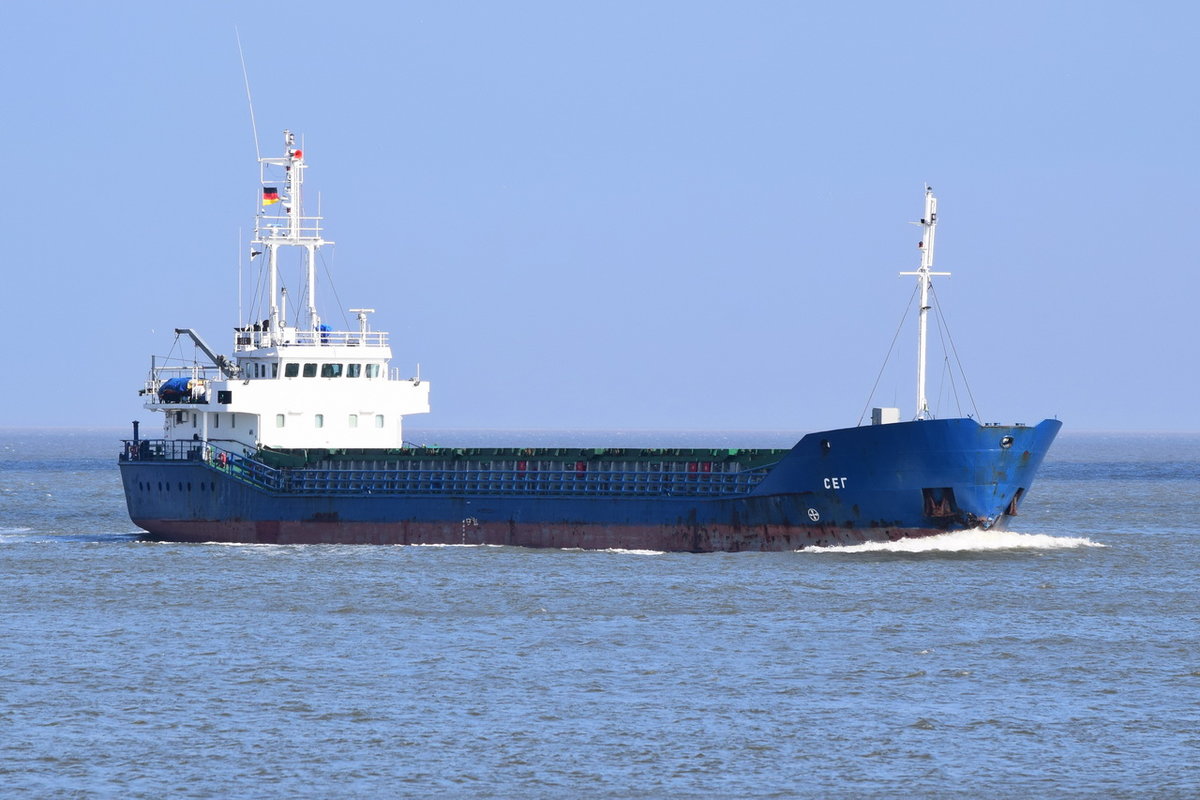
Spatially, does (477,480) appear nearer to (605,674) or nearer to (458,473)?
(458,473)

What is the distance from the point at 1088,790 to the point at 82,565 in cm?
3128

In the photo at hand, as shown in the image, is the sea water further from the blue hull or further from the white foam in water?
the blue hull

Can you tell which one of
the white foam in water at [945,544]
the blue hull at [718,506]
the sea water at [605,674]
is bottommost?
the sea water at [605,674]

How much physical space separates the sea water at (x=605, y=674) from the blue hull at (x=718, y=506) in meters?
0.73

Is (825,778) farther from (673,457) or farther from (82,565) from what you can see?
(82,565)

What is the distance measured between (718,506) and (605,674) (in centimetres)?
1640

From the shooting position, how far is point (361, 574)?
4209 cm

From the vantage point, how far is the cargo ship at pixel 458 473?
4238 cm

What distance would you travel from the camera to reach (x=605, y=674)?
28719 mm

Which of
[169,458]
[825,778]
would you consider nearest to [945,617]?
[825,778]

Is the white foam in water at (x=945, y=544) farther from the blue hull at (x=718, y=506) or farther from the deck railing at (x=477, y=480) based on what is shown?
the deck railing at (x=477, y=480)

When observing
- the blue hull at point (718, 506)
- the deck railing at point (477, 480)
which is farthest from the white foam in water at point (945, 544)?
the deck railing at point (477, 480)

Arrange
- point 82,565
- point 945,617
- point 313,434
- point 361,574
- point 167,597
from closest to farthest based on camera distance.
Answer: point 945,617 → point 167,597 → point 361,574 → point 82,565 → point 313,434

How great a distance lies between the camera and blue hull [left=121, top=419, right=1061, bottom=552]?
138ft
